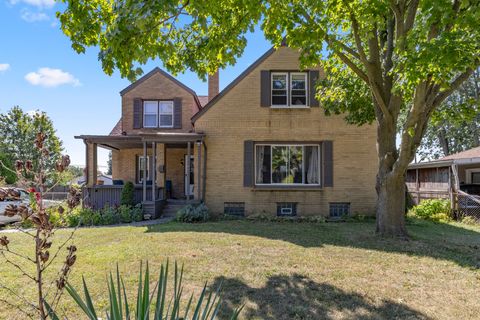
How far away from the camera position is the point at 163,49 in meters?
6.00

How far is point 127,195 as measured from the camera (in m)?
12.6

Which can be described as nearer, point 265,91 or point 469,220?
point 469,220

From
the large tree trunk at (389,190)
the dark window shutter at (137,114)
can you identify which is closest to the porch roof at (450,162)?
the large tree trunk at (389,190)

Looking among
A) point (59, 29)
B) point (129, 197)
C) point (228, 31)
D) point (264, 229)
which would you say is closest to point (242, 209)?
point (264, 229)

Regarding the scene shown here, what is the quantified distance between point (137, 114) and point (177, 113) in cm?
198

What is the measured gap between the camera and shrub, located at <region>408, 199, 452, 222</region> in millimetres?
12908

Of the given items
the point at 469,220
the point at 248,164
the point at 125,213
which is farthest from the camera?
the point at 248,164

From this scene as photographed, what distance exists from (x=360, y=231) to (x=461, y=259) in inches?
122

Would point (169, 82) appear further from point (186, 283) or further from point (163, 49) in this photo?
point (186, 283)

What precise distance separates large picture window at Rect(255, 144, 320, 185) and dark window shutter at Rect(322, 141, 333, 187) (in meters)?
0.39

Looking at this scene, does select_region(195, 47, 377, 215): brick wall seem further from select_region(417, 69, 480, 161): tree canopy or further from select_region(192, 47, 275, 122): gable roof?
select_region(417, 69, 480, 161): tree canopy

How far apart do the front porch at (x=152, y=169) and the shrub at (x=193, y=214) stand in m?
0.94

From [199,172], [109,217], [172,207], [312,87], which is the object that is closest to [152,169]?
[172,207]

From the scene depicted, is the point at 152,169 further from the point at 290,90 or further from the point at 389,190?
the point at 389,190
